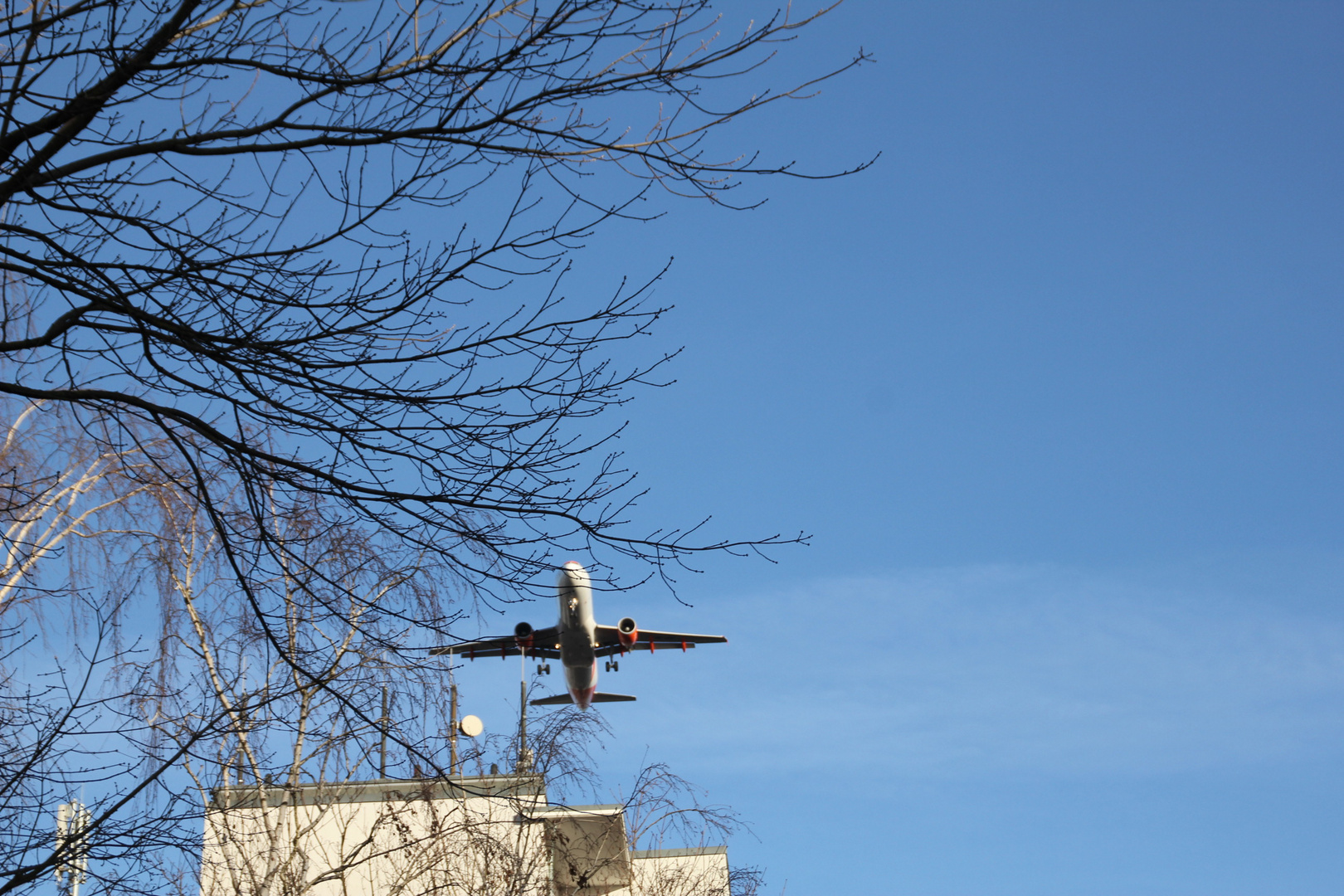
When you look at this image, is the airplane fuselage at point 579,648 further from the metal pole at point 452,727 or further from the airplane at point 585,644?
the metal pole at point 452,727

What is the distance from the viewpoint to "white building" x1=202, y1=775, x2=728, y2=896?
11.3m

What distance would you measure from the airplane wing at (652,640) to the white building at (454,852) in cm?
1979

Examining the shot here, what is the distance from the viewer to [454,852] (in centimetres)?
1231

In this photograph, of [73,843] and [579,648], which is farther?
[579,648]

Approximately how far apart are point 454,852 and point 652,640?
1008 inches

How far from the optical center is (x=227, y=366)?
373cm

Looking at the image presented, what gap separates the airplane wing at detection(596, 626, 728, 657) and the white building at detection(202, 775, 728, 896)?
1979cm

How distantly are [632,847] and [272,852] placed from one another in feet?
13.6

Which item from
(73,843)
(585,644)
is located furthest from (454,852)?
(585,644)

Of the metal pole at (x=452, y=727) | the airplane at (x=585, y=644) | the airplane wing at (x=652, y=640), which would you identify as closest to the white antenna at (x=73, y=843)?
the metal pole at (x=452, y=727)

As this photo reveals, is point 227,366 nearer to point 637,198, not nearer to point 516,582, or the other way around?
point 516,582

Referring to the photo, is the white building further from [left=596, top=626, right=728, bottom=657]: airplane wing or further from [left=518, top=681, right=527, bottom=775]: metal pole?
[left=596, top=626, right=728, bottom=657]: airplane wing

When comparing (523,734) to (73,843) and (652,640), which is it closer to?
(73,843)

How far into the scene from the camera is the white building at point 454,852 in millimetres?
11273
